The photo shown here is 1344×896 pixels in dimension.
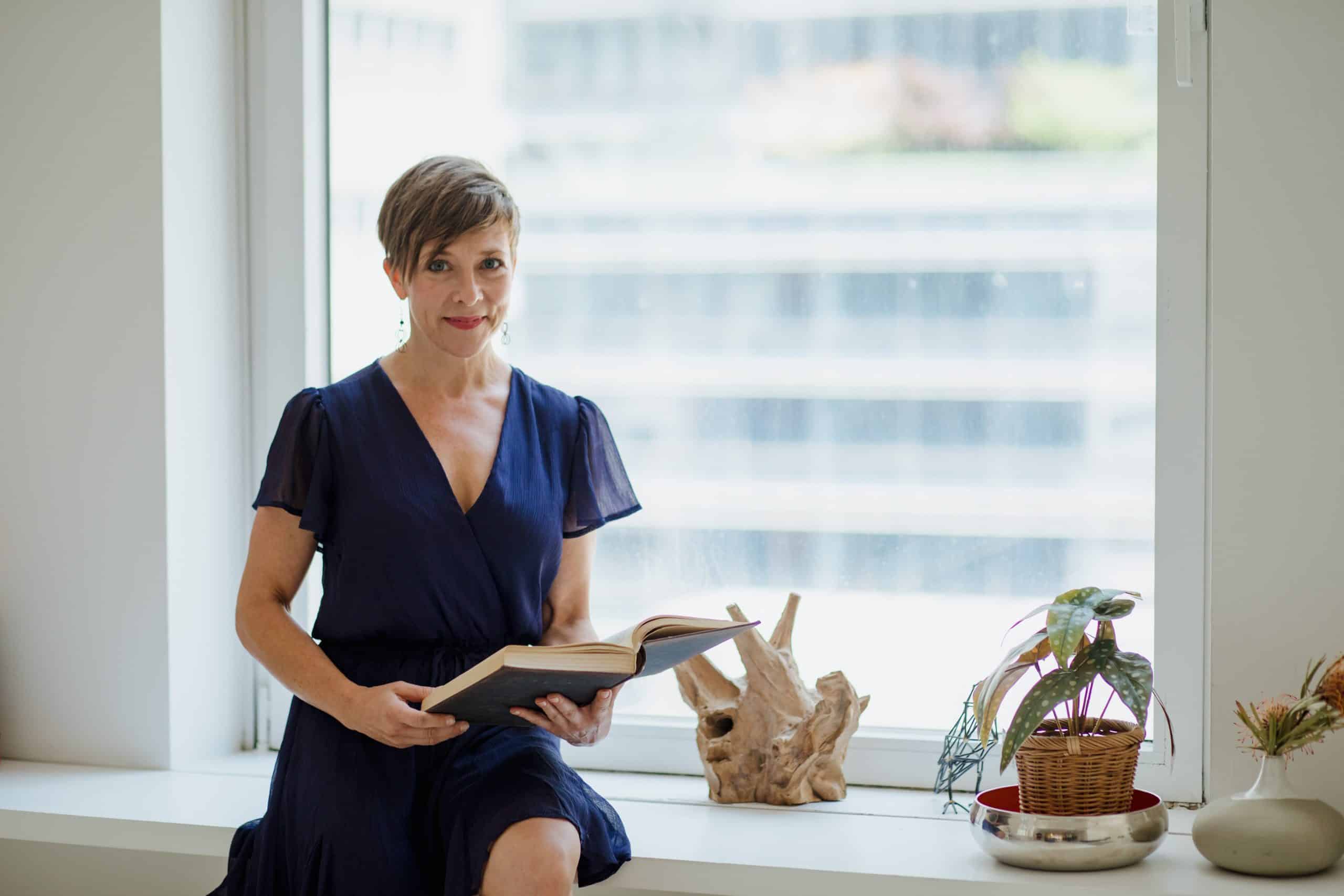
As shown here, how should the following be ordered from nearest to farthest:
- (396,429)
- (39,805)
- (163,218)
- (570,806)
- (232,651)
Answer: (570,806) < (396,429) < (39,805) < (163,218) < (232,651)

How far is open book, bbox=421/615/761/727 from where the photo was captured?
1477 mm

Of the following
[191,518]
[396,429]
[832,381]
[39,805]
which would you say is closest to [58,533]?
[191,518]

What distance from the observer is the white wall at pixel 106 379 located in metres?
2.29

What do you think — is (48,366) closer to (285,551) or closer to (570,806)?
(285,551)

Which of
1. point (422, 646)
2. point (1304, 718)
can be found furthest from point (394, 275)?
point (1304, 718)

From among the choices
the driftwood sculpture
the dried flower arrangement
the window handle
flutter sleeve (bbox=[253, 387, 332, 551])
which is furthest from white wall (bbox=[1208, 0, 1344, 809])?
flutter sleeve (bbox=[253, 387, 332, 551])

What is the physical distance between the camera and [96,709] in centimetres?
234

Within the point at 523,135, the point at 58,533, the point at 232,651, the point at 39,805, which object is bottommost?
the point at 39,805

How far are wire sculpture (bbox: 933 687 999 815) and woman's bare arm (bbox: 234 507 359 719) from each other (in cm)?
95

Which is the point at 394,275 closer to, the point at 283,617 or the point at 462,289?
the point at 462,289

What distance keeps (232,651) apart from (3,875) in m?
0.57

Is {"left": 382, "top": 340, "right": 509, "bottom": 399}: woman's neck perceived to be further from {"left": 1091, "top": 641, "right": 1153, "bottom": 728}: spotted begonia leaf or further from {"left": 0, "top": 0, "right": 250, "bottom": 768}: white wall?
{"left": 1091, "top": 641, "right": 1153, "bottom": 728}: spotted begonia leaf

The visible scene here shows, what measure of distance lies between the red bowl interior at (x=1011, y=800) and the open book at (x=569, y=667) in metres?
0.51

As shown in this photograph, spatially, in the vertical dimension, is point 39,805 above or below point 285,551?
below
